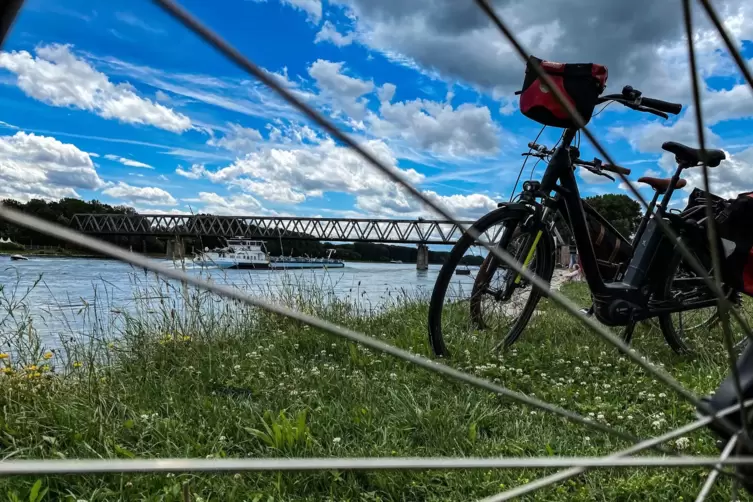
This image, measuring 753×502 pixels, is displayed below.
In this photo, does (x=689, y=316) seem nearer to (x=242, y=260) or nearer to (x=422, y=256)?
(x=242, y=260)

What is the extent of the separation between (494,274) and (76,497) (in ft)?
7.47

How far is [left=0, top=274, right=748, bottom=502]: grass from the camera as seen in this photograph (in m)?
1.61

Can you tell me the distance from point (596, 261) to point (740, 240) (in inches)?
48.8

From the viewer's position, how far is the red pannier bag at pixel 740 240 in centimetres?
142

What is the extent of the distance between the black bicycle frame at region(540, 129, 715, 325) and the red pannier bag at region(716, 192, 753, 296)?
75 cm

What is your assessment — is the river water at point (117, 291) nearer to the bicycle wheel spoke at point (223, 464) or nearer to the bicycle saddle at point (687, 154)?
the bicycle saddle at point (687, 154)

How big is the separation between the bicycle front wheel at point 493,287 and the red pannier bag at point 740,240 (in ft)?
3.01

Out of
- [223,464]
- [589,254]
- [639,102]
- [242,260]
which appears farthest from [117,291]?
[223,464]

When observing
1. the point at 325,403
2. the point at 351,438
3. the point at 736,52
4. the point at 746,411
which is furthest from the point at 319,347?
the point at 736,52

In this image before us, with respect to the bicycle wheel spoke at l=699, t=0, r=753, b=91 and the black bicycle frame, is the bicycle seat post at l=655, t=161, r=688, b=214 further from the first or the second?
the bicycle wheel spoke at l=699, t=0, r=753, b=91

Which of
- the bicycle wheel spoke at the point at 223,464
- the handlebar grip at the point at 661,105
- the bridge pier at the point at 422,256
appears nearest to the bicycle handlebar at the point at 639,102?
the handlebar grip at the point at 661,105

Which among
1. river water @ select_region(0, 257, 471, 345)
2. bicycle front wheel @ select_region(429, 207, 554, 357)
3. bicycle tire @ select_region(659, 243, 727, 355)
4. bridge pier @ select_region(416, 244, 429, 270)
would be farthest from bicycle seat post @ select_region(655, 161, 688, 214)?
bridge pier @ select_region(416, 244, 429, 270)

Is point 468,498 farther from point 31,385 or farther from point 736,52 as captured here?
point 31,385

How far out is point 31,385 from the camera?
8.20ft
